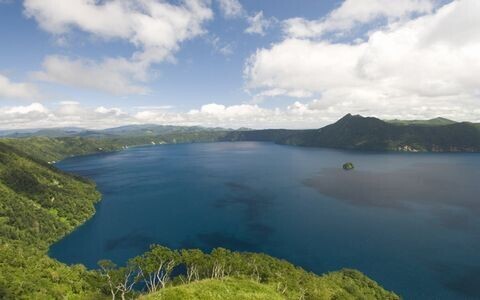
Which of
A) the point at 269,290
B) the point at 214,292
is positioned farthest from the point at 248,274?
the point at 214,292

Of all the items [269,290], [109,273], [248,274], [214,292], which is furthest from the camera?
[109,273]

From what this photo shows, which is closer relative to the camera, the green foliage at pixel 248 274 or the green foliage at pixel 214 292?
the green foliage at pixel 214 292

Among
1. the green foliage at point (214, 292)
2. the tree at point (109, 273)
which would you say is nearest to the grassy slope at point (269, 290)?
the green foliage at point (214, 292)

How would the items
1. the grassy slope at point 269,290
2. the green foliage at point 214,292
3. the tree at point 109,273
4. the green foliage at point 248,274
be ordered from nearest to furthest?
the green foliage at point 214,292
the grassy slope at point 269,290
the green foliage at point 248,274
the tree at point 109,273

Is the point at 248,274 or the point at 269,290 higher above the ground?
the point at 269,290

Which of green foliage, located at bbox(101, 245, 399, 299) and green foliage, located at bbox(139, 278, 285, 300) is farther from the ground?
green foliage, located at bbox(139, 278, 285, 300)

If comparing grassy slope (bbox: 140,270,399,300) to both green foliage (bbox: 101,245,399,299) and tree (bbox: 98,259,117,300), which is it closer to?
green foliage (bbox: 101,245,399,299)

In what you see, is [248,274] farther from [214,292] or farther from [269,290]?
[214,292]

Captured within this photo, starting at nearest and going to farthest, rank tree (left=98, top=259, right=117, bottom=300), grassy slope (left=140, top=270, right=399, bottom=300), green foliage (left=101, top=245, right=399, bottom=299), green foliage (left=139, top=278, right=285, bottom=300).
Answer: green foliage (left=139, top=278, right=285, bottom=300), grassy slope (left=140, top=270, right=399, bottom=300), green foliage (left=101, top=245, right=399, bottom=299), tree (left=98, top=259, right=117, bottom=300)

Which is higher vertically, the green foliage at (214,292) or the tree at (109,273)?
the green foliage at (214,292)

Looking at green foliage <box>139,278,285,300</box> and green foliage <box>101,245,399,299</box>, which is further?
green foliage <box>101,245,399,299</box>

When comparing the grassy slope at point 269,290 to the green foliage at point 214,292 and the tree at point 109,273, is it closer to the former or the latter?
the green foliage at point 214,292

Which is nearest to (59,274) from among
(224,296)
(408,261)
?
(224,296)

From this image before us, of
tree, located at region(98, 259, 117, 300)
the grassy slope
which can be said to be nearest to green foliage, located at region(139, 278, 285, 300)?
the grassy slope
